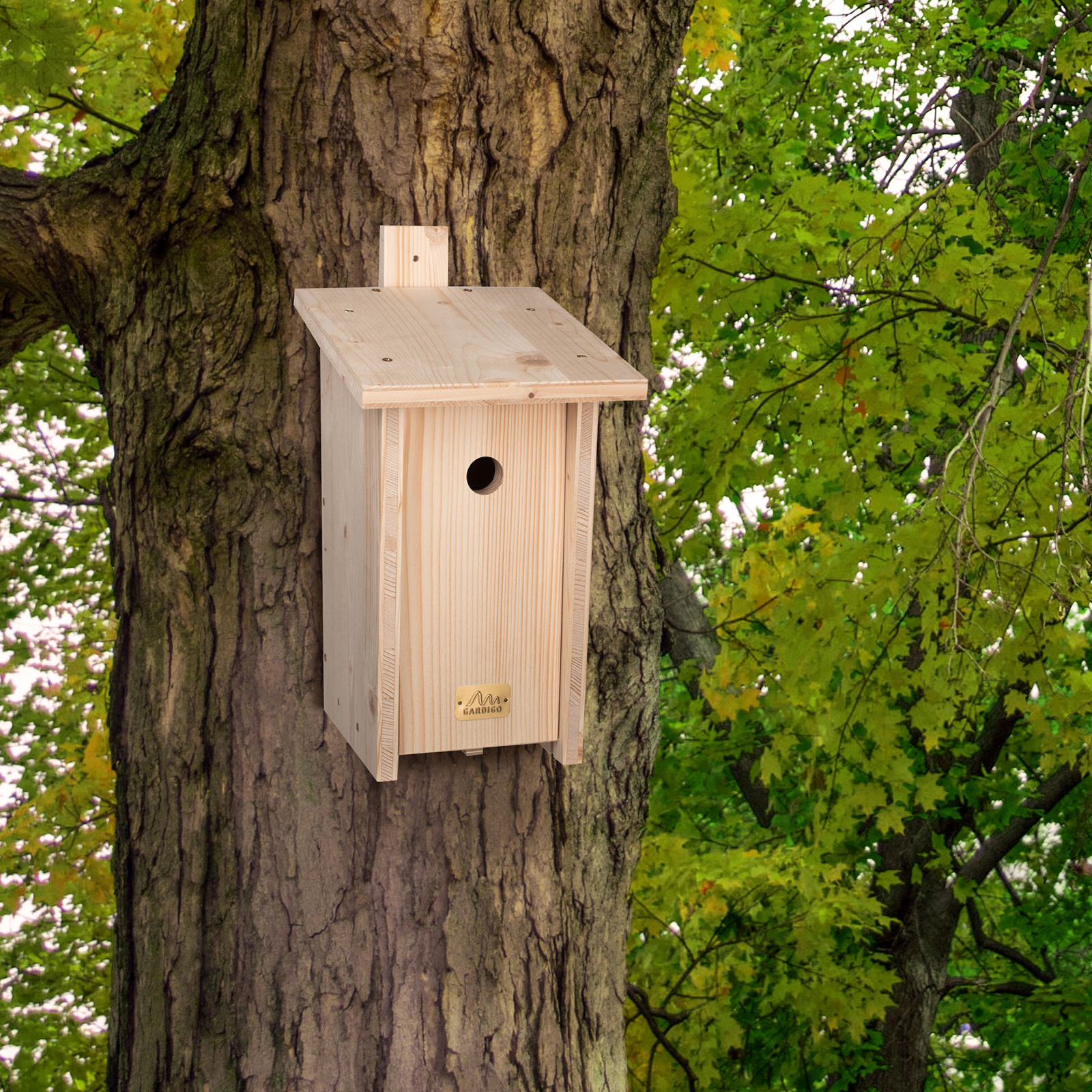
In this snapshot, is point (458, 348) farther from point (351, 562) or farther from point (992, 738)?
point (992, 738)

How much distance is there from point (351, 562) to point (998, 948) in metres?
5.21

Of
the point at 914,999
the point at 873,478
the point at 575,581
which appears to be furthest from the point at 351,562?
the point at 914,999

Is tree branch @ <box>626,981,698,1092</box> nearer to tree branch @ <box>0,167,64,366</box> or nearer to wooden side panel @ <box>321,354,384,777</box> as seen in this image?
wooden side panel @ <box>321,354,384,777</box>

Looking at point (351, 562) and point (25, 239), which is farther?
point (25, 239)

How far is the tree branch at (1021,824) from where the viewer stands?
5.30m

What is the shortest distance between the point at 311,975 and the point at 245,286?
1.21 metres

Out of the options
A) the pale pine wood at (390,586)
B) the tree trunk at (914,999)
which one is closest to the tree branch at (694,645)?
the tree trunk at (914,999)

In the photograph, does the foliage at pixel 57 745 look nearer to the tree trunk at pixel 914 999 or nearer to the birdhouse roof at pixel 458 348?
the birdhouse roof at pixel 458 348

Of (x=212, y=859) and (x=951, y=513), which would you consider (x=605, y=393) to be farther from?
(x=212, y=859)

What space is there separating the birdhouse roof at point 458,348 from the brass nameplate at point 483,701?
1.54 feet

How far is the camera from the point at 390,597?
1701 millimetres

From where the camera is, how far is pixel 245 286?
2.01 metres

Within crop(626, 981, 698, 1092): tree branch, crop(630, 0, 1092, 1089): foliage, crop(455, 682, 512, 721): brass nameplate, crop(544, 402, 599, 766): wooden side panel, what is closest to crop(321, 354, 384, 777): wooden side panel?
crop(455, 682, 512, 721): brass nameplate

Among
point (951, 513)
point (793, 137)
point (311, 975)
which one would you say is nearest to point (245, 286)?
point (311, 975)
